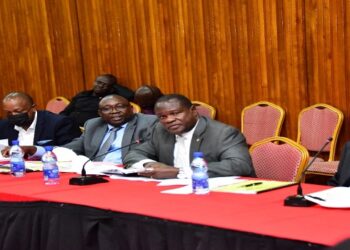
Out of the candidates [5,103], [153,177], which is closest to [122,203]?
[153,177]

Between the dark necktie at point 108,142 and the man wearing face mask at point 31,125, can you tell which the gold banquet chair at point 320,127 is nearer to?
the dark necktie at point 108,142

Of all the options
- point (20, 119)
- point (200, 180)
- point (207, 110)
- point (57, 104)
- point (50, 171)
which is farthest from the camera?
point (57, 104)

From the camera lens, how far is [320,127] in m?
6.10

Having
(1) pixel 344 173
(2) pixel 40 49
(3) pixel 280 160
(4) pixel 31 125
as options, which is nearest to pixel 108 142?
(4) pixel 31 125

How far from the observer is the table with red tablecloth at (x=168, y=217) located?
7.57 feet

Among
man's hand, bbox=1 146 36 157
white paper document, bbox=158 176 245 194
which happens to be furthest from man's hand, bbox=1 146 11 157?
white paper document, bbox=158 176 245 194

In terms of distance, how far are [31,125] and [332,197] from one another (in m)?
3.59

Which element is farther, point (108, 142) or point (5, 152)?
point (108, 142)

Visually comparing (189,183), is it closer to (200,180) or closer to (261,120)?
(200,180)

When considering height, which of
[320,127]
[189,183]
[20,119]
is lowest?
[320,127]

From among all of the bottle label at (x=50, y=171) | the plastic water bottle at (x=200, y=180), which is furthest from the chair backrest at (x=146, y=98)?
the plastic water bottle at (x=200, y=180)

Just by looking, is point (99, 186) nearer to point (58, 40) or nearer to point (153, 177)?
point (153, 177)

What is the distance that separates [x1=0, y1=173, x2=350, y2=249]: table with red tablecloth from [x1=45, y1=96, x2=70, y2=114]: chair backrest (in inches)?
204

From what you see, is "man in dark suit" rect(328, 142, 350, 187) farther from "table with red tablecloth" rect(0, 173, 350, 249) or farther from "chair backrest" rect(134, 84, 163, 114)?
"chair backrest" rect(134, 84, 163, 114)
